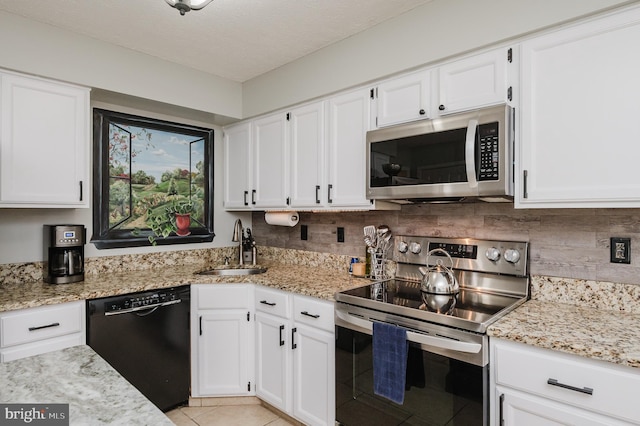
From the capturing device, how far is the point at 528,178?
1775mm

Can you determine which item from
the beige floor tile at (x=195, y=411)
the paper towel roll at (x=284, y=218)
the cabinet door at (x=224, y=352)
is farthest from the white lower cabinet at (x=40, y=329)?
the paper towel roll at (x=284, y=218)

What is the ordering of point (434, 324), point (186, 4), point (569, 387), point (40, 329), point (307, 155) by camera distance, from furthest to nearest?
point (307, 155) < point (40, 329) < point (434, 324) < point (186, 4) < point (569, 387)

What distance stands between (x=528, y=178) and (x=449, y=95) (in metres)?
0.60

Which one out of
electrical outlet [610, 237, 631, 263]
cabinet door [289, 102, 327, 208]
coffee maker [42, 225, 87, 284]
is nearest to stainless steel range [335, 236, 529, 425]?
electrical outlet [610, 237, 631, 263]

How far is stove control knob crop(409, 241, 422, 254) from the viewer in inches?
95.6

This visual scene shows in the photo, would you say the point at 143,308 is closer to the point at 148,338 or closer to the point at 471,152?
the point at 148,338

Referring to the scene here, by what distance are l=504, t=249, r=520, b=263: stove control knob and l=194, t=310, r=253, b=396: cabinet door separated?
1689mm

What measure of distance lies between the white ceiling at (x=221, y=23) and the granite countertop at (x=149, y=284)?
1.57 metres

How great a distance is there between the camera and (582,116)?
5.38 ft

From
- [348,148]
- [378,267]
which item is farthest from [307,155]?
[378,267]

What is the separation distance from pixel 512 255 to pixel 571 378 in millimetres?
759

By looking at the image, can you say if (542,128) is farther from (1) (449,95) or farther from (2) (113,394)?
(2) (113,394)

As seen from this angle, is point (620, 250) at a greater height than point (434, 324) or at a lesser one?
greater

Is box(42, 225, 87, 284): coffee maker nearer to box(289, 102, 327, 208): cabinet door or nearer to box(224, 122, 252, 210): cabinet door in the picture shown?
box(224, 122, 252, 210): cabinet door
